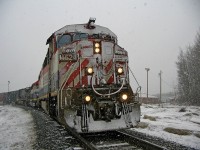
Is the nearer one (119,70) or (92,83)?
(92,83)

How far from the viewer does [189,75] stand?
39.5 m

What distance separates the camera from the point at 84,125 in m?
6.04

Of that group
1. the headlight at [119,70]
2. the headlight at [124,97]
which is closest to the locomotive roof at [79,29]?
the headlight at [119,70]

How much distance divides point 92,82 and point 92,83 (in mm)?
82

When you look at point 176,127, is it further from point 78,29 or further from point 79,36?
point 78,29

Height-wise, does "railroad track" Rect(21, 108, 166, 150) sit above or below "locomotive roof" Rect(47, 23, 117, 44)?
below

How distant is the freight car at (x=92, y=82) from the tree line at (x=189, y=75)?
30.2 m

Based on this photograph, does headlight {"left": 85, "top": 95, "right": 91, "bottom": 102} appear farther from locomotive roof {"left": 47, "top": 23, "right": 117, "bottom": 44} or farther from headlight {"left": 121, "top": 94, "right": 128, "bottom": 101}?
locomotive roof {"left": 47, "top": 23, "right": 117, "bottom": 44}

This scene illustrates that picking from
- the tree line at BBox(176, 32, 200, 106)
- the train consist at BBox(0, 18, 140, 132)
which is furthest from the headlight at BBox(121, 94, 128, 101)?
the tree line at BBox(176, 32, 200, 106)

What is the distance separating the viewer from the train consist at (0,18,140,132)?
6.16 meters

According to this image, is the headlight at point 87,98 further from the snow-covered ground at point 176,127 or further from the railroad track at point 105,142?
Answer: the snow-covered ground at point 176,127

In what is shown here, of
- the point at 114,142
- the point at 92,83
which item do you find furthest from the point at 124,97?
the point at 114,142

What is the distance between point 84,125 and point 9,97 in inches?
2190

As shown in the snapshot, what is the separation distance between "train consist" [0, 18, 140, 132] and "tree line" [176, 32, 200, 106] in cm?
3016
